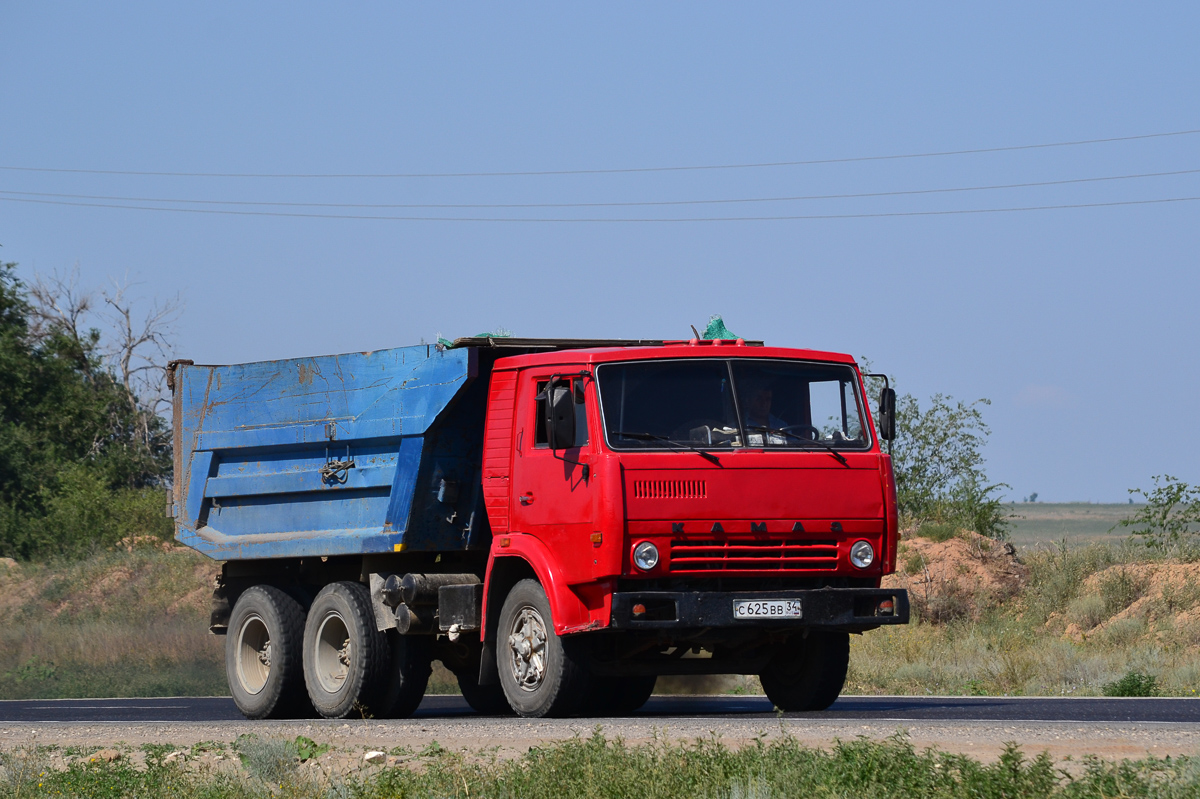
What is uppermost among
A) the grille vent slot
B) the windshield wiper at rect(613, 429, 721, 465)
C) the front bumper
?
the windshield wiper at rect(613, 429, 721, 465)

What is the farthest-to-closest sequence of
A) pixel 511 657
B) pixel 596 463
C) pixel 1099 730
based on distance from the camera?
1. pixel 511 657
2. pixel 596 463
3. pixel 1099 730

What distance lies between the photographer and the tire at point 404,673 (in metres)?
13.1

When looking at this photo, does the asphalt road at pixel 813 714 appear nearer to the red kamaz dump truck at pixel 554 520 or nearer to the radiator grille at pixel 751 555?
the red kamaz dump truck at pixel 554 520

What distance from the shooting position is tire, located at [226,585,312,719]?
14.1 m

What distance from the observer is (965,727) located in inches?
366

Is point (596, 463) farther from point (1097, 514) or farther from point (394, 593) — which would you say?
point (1097, 514)

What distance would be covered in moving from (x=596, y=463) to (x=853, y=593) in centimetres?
212

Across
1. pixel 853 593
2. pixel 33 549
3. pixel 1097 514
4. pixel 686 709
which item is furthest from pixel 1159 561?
pixel 1097 514

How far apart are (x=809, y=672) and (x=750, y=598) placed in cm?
163

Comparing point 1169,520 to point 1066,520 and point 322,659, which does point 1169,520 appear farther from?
point 1066,520

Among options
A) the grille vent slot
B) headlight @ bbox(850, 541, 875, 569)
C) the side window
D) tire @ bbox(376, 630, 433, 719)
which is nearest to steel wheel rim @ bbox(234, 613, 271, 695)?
tire @ bbox(376, 630, 433, 719)

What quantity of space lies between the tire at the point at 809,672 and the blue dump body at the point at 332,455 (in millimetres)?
2653

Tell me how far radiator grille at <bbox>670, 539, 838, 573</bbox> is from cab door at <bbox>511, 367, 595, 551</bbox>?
0.70 m

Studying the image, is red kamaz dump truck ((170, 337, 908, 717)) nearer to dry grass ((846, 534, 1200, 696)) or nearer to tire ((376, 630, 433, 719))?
tire ((376, 630, 433, 719))
